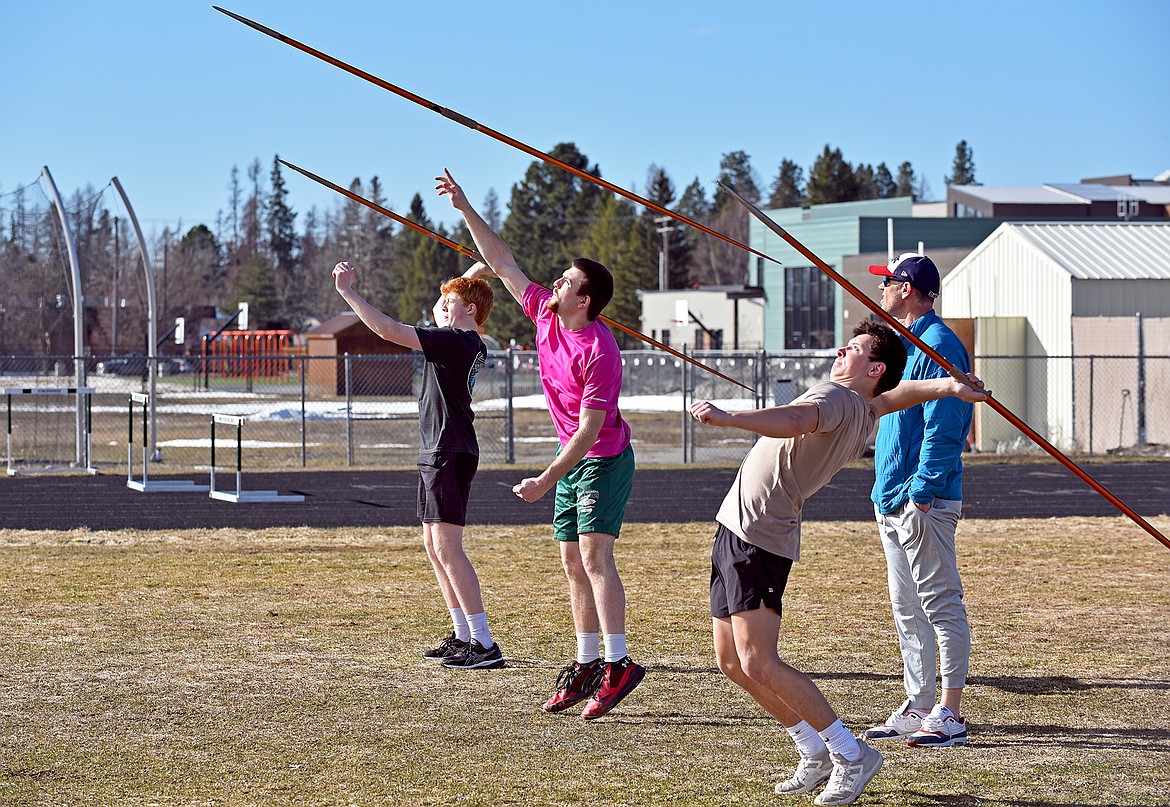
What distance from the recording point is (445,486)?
303 inches

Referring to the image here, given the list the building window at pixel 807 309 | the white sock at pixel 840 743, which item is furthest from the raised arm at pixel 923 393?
the building window at pixel 807 309

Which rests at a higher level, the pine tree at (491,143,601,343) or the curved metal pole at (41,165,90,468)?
the pine tree at (491,143,601,343)

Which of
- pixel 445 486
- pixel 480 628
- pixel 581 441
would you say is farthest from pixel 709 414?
pixel 480 628

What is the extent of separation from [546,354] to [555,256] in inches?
4008

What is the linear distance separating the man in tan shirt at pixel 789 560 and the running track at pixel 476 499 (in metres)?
10.4

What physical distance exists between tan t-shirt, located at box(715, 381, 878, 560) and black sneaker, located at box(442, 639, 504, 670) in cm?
274

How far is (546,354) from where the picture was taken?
22.5 feet

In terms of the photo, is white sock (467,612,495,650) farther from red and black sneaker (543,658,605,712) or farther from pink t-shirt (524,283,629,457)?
pink t-shirt (524,283,629,457)

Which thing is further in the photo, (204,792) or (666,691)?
(666,691)

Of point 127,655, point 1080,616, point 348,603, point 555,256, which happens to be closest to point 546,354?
point 127,655

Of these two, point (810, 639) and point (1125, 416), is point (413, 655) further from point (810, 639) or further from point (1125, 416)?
point (1125, 416)

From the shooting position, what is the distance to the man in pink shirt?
663 cm

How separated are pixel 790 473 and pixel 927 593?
1.39 m

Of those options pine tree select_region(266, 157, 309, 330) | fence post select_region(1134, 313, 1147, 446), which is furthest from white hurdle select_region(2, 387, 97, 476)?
pine tree select_region(266, 157, 309, 330)
